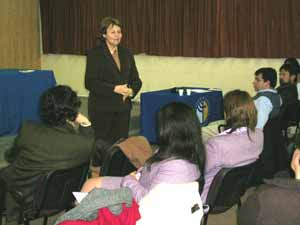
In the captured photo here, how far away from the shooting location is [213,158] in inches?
118

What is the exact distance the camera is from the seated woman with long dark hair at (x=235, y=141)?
9.85 feet

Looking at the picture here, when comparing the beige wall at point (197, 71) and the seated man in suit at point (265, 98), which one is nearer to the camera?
the seated man in suit at point (265, 98)

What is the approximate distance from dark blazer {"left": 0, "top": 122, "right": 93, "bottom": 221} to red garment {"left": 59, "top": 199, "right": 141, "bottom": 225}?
907mm

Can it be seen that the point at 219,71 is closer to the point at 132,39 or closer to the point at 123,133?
→ the point at 132,39

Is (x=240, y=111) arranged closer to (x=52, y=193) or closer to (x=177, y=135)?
(x=177, y=135)

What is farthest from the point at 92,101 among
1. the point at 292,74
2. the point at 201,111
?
the point at 292,74

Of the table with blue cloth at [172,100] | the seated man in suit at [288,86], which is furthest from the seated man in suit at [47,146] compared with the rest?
the table with blue cloth at [172,100]

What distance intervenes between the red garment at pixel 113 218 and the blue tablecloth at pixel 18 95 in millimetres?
4492

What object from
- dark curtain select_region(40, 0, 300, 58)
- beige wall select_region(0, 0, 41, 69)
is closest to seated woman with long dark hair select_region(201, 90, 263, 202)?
dark curtain select_region(40, 0, 300, 58)

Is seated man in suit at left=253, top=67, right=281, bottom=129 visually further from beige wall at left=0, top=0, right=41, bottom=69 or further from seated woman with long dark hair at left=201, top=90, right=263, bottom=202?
beige wall at left=0, top=0, right=41, bottom=69

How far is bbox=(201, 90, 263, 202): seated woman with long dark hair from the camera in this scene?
3.00m

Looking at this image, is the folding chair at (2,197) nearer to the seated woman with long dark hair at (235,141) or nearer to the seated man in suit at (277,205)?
the seated woman with long dark hair at (235,141)

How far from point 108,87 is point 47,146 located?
5.22 ft

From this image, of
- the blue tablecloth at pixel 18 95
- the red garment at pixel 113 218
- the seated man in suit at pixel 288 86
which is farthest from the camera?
the blue tablecloth at pixel 18 95
